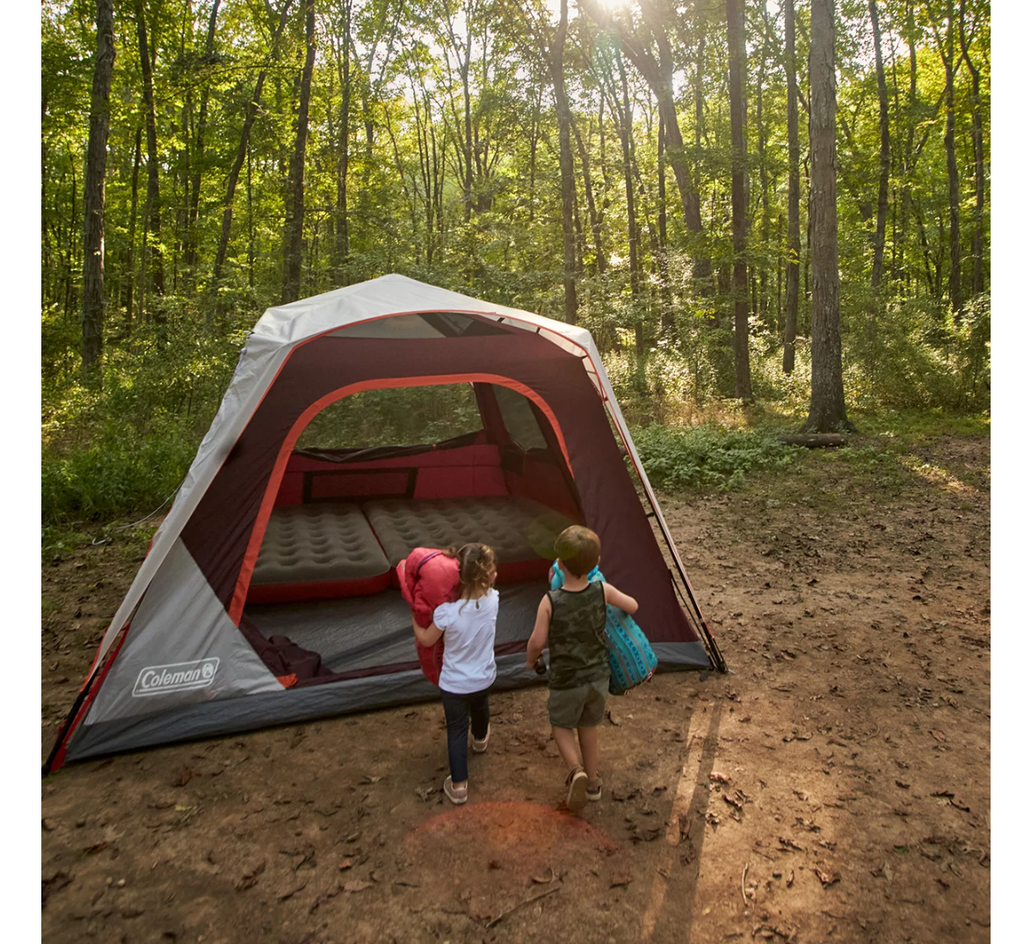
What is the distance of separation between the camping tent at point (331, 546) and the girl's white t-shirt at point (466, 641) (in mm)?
853

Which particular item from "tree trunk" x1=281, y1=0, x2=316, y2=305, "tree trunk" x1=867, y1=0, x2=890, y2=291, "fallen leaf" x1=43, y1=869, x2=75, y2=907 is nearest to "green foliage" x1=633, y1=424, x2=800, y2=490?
"tree trunk" x1=281, y1=0, x2=316, y2=305

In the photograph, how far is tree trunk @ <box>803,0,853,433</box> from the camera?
10.1 meters

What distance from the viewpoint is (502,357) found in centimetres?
454

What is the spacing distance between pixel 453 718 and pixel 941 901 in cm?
186

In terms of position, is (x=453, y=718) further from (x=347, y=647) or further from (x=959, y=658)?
(x=959, y=658)

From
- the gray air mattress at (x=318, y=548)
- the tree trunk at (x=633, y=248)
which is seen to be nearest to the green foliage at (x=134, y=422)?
the gray air mattress at (x=318, y=548)

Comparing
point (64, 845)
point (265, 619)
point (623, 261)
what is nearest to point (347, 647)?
point (265, 619)

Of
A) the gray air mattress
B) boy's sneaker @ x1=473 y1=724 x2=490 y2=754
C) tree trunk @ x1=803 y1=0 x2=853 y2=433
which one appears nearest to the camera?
boy's sneaker @ x1=473 y1=724 x2=490 y2=754

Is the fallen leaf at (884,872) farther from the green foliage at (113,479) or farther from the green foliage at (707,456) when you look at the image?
the green foliage at (113,479)

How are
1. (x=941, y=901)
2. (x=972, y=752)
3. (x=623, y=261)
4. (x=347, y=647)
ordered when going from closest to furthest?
(x=941, y=901), (x=972, y=752), (x=347, y=647), (x=623, y=261)

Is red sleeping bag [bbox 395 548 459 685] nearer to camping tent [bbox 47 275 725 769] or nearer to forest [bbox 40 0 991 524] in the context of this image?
camping tent [bbox 47 275 725 769]

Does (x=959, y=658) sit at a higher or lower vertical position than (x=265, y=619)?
lower

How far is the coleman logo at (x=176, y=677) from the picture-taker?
3.35 metres

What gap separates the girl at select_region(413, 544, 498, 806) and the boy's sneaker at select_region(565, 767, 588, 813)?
46cm
